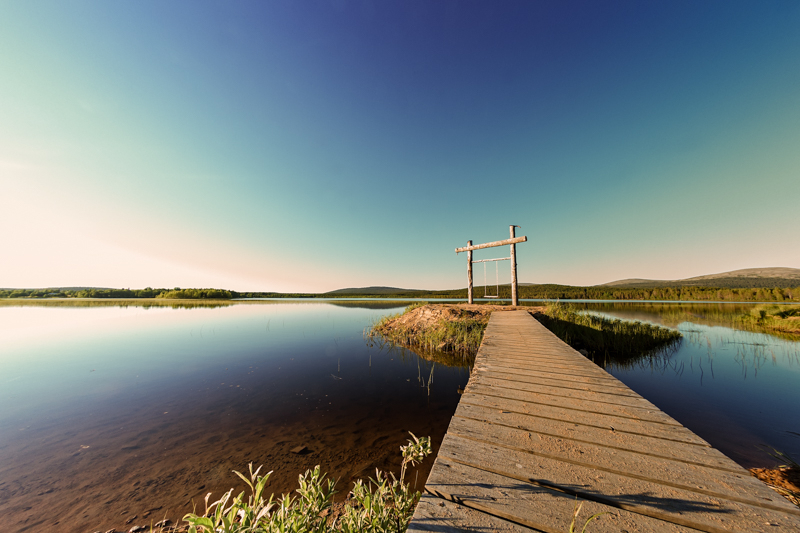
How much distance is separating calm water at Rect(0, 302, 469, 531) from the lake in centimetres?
3

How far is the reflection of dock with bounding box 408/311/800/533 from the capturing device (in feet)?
5.34

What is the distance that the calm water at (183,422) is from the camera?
3455 millimetres

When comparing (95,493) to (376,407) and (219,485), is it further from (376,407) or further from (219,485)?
(376,407)

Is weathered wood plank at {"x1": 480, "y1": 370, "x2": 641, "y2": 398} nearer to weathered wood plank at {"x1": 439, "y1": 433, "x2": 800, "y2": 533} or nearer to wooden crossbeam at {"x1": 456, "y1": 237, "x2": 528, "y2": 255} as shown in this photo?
weathered wood plank at {"x1": 439, "y1": 433, "x2": 800, "y2": 533}

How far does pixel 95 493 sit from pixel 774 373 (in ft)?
55.3

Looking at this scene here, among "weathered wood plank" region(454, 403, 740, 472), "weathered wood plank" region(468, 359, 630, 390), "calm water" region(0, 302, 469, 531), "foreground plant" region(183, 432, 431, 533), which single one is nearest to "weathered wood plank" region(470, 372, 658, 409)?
"weathered wood plank" region(468, 359, 630, 390)

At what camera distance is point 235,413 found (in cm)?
563

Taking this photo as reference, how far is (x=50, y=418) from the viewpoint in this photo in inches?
213

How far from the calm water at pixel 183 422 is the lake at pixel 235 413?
0.03 metres

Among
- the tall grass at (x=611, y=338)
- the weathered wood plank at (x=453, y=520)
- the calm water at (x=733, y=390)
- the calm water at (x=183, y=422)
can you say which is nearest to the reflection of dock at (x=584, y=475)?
the weathered wood plank at (x=453, y=520)

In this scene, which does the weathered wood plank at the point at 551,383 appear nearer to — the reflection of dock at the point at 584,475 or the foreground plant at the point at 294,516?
the reflection of dock at the point at 584,475

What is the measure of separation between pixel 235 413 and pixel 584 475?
21.4 ft

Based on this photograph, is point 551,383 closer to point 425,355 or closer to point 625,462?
point 625,462

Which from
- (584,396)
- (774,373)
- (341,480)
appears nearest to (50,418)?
(341,480)
